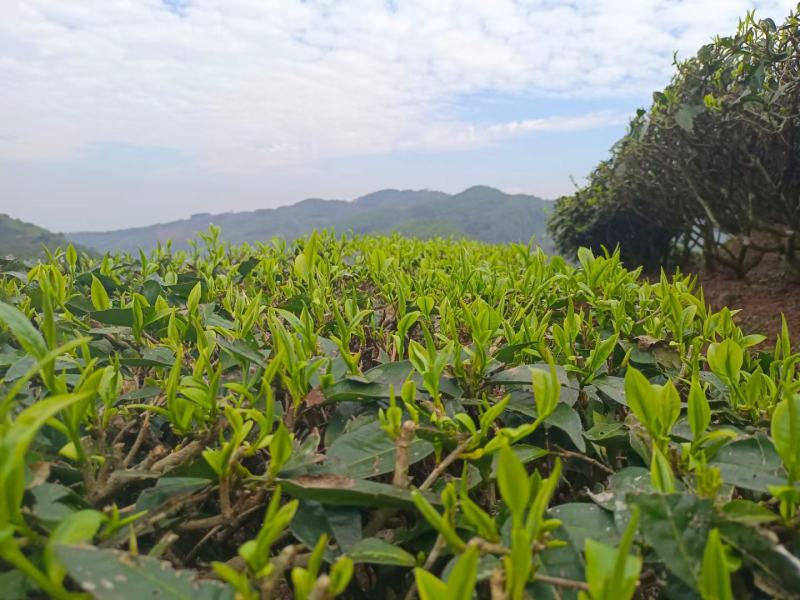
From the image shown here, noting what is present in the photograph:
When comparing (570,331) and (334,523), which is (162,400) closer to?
(334,523)

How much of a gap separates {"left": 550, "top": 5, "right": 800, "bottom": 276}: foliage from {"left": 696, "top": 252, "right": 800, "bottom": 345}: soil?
0.21 meters

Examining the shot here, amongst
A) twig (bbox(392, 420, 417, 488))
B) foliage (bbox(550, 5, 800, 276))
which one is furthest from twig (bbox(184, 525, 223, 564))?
foliage (bbox(550, 5, 800, 276))

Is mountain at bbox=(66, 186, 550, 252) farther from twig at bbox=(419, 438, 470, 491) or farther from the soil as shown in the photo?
twig at bbox=(419, 438, 470, 491)

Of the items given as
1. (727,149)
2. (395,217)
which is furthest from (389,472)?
(395,217)

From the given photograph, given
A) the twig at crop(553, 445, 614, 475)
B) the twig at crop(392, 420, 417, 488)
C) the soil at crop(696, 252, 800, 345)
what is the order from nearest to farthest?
1. the twig at crop(392, 420, 417, 488)
2. the twig at crop(553, 445, 614, 475)
3. the soil at crop(696, 252, 800, 345)

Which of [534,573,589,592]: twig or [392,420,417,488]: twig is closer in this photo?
[534,573,589,592]: twig

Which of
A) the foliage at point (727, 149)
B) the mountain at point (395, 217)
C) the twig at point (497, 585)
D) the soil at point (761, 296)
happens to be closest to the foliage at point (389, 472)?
the twig at point (497, 585)

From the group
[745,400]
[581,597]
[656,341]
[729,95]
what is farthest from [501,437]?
[729,95]

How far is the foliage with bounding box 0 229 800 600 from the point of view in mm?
593

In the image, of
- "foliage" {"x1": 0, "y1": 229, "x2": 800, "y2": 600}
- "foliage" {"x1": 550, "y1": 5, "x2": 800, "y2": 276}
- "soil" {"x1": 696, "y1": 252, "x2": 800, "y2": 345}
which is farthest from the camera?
"soil" {"x1": 696, "y1": 252, "x2": 800, "y2": 345}

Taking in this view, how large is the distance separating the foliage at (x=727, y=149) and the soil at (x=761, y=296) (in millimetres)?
212

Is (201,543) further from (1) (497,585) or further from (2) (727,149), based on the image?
(2) (727,149)

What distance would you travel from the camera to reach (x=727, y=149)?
5.57 metres

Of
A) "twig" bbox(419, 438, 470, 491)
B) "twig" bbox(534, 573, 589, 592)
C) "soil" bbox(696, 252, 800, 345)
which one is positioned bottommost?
"soil" bbox(696, 252, 800, 345)
